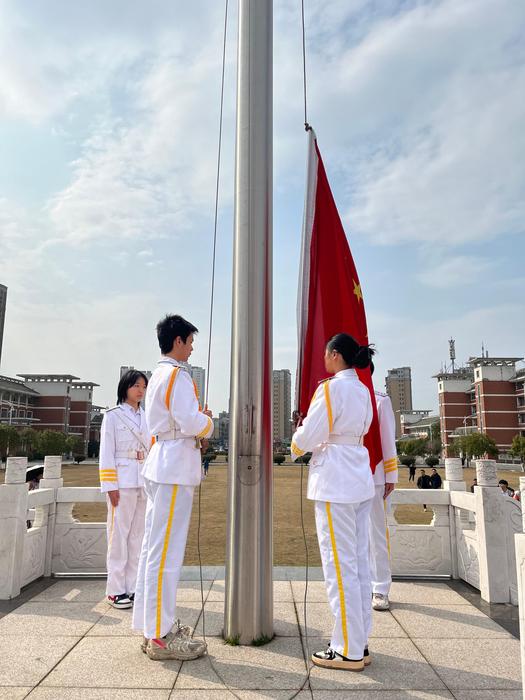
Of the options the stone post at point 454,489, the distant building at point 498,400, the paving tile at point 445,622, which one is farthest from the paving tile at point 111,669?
the distant building at point 498,400

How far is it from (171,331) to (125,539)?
194cm

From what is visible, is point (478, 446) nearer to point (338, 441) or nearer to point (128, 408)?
point (128, 408)

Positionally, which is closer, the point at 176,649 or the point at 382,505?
the point at 176,649

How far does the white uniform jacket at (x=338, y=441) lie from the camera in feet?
9.68

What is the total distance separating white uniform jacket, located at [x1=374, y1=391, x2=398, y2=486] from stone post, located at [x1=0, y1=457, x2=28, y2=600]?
118 inches

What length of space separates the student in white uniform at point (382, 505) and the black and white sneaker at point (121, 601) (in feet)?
6.34

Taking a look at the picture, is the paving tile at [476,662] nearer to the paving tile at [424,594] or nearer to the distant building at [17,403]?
the paving tile at [424,594]

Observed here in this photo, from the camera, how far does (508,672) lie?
108 inches

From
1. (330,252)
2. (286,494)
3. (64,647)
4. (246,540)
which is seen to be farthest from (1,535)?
(286,494)

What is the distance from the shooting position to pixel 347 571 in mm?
2850

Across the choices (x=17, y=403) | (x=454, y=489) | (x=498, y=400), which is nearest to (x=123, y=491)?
(x=454, y=489)

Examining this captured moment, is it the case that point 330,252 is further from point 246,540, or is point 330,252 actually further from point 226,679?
point 226,679

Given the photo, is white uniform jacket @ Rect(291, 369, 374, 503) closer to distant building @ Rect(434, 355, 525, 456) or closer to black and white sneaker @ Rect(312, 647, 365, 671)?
black and white sneaker @ Rect(312, 647, 365, 671)

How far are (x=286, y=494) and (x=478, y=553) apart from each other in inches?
589
